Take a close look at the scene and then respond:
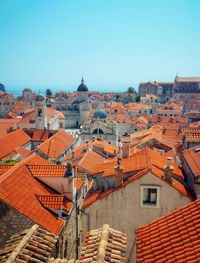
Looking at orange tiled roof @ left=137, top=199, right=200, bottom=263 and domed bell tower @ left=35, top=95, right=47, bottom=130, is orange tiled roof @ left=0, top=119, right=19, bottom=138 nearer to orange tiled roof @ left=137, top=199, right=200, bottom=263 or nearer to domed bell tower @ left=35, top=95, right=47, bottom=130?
domed bell tower @ left=35, top=95, right=47, bottom=130

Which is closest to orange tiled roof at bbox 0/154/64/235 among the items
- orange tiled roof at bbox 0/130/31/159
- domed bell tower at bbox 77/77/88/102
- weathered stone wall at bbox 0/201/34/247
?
weathered stone wall at bbox 0/201/34/247

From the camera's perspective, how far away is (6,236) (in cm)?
1116

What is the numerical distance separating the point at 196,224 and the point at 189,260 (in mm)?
1187

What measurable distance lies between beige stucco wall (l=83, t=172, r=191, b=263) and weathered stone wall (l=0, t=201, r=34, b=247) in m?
2.84

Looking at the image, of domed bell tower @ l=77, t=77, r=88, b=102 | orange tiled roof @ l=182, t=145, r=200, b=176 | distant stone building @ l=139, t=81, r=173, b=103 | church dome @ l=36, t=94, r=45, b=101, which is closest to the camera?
orange tiled roof @ l=182, t=145, r=200, b=176

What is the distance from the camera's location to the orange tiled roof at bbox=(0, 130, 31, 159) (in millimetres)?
39269

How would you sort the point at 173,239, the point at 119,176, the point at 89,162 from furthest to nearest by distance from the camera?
the point at 89,162 < the point at 119,176 < the point at 173,239

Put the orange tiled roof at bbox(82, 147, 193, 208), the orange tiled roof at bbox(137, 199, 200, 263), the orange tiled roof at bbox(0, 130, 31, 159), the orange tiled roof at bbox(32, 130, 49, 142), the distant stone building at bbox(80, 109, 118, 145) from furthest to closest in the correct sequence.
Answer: the distant stone building at bbox(80, 109, 118, 145) → the orange tiled roof at bbox(32, 130, 49, 142) → the orange tiled roof at bbox(0, 130, 31, 159) → the orange tiled roof at bbox(82, 147, 193, 208) → the orange tiled roof at bbox(137, 199, 200, 263)

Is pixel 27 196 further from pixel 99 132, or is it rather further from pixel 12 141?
pixel 99 132

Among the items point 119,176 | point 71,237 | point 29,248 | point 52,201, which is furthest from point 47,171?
point 29,248

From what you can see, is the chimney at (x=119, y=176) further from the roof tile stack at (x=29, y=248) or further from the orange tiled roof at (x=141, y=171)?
the roof tile stack at (x=29, y=248)

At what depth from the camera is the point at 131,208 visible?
37.4ft

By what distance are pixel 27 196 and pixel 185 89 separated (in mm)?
129303

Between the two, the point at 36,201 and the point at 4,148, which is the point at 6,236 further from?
the point at 4,148
